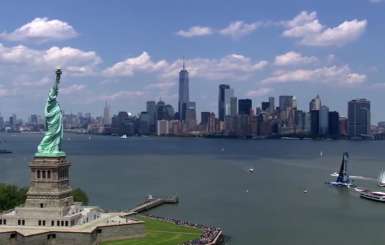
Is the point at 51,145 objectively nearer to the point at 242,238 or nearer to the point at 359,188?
the point at 242,238

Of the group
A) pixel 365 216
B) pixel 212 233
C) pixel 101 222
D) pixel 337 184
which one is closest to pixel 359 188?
pixel 337 184

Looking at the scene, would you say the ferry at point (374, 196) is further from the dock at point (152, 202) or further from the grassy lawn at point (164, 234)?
the grassy lawn at point (164, 234)

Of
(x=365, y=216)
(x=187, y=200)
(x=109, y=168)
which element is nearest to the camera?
(x=365, y=216)

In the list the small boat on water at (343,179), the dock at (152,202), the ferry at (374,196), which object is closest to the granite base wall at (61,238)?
the dock at (152,202)

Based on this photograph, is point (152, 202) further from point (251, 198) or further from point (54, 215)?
point (54, 215)

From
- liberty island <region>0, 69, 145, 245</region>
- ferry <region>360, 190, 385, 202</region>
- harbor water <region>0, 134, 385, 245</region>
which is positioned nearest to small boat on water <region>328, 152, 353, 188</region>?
harbor water <region>0, 134, 385, 245</region>

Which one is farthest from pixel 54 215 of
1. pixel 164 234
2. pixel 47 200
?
pixel 164 234

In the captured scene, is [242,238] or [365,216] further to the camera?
[365,216]

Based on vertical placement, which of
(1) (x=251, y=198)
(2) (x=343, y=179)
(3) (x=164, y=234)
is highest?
(2) (x=343, y=179)
